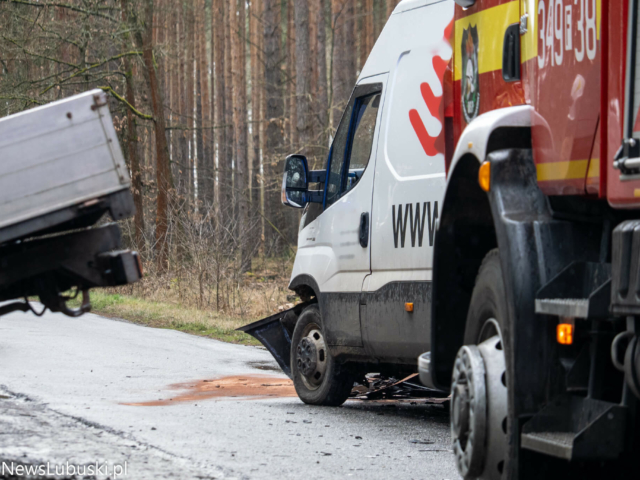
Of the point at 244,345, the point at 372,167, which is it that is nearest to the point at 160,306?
the point at 244,345

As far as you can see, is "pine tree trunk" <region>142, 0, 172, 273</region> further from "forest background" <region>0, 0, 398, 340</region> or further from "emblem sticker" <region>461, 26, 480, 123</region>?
"emblem sticker" <region>461, 26, 480, 123</region>

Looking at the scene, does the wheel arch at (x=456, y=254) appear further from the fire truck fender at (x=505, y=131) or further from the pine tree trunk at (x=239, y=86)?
Result: the pine tree trunk at (x=239, y=86)

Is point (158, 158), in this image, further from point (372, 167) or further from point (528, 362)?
point (528, 362)

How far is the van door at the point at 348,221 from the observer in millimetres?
7527

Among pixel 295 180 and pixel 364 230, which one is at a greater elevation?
pixel 295 180

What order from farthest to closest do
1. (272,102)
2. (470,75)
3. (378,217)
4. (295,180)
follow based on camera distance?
(272,102) → (295,180) → (378,217) → (470,75)

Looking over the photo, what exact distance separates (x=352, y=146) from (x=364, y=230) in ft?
2.59

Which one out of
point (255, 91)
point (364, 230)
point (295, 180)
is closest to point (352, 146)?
point (295, 180)

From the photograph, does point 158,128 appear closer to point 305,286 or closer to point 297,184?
point 305,286

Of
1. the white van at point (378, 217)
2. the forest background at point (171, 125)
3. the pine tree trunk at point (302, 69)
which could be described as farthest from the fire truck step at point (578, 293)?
the pine tree trunk at point (302, 69)

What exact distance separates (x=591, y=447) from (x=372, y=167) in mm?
4349

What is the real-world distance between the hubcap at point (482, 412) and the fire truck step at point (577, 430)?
0.84ft

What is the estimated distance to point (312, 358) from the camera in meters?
8.21

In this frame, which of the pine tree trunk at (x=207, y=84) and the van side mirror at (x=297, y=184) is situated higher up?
the pine tree trunk at (x=207, y=84)
